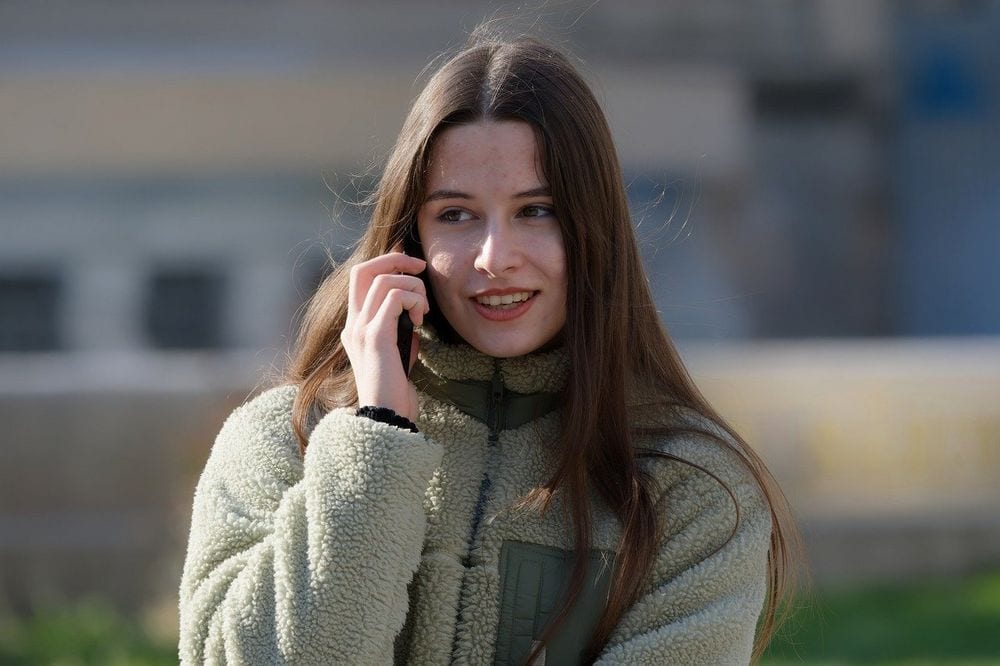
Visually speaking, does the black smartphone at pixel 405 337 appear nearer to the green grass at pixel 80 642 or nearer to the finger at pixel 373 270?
the finger at pixel 373 270

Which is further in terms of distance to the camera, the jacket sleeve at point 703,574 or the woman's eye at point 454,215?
the woman's eye at point 454,215

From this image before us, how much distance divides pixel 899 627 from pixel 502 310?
425 cm

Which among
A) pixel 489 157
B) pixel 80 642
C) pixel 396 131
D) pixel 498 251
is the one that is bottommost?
pixel 80 642

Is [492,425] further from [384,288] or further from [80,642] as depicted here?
[80,642]

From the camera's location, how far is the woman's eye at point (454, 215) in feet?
7.70

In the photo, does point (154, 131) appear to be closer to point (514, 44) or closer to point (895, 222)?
point (895, 222)

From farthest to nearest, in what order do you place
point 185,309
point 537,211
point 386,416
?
point 185,309, point 537,211, point 386,416

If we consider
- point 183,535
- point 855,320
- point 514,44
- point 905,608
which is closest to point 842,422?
point 905,608

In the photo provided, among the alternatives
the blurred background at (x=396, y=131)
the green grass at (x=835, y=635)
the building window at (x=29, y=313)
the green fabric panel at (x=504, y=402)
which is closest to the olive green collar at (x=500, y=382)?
the green fabric panel at (x=504, y=402)

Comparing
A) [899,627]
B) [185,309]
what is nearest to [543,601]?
[899,627]

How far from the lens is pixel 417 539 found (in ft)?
7.09

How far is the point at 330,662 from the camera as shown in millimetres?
2066

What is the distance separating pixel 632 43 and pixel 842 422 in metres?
8.78

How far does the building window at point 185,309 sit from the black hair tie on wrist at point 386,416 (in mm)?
12206
